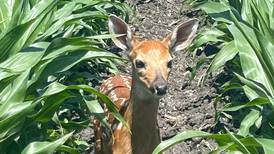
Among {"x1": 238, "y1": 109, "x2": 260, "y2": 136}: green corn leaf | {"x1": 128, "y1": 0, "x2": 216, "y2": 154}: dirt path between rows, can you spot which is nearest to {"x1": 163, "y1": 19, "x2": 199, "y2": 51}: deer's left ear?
{"x1": 238, "y1": 109, "x2": 260, "y2": 136}: green corn leaf

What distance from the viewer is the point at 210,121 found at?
26.4 feet

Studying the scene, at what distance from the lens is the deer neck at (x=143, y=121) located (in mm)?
6035

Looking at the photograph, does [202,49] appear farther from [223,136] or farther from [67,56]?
[223,136]

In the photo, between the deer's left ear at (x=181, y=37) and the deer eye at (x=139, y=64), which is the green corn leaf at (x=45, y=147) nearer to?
the deer eye at (x=139, y=64)

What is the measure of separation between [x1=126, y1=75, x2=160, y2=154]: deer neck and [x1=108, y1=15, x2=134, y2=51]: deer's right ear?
454 mm

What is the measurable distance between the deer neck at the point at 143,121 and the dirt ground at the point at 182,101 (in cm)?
140

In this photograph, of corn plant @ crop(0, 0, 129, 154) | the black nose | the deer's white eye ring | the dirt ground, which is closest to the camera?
corn plant @ crop(0, 0, 129, 154)

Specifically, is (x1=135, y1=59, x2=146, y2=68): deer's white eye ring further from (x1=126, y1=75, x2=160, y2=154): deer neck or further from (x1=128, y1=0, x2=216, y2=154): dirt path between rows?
(x1=128, y1=0, x2=216, y2=154): dirt path between rows

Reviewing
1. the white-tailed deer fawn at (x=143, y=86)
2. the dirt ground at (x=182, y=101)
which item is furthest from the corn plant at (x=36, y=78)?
the dirt ground at (x=182, y=101)

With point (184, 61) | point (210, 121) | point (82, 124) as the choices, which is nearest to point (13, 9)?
point (82, 124)

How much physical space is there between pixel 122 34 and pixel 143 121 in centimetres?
74

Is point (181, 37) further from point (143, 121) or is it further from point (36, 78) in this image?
point (36, 78)

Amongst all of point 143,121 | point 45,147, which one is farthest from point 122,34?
point 45,147

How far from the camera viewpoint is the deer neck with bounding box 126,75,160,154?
604 centimetres
